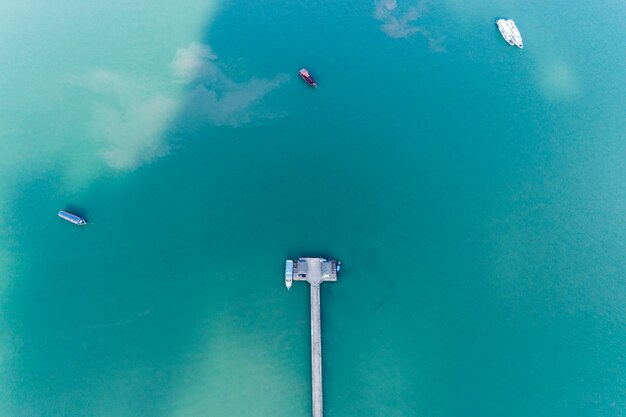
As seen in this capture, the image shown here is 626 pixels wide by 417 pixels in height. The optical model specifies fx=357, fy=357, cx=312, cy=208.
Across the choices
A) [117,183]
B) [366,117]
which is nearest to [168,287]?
[117,183]

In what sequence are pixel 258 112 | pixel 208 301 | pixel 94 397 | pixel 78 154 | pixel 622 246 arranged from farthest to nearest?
pixel 258 112
pixel 78 154
pixel 622 246
pixel 208 301
pixel 94 397

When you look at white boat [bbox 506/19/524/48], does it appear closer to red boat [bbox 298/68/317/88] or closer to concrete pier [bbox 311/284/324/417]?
red boat [bbox 298/68/317/88]

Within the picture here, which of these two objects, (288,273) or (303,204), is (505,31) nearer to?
(303,204)

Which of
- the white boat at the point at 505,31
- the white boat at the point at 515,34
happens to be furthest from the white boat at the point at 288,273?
the white boat at the point at 515,34

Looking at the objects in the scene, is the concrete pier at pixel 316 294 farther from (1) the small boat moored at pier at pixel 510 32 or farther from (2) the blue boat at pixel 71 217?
(1) the small boat moored at pier at pixel 510 32

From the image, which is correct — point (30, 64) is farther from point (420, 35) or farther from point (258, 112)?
point (420, 35)

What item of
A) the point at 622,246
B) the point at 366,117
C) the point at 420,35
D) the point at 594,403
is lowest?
the point at 594,403
